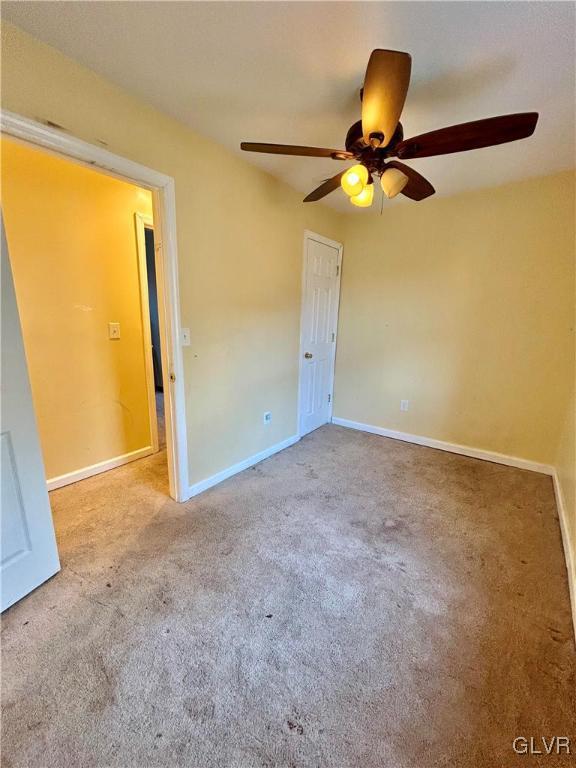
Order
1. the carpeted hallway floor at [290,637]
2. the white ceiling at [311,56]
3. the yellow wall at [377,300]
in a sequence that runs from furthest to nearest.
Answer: the yellow wall at [377,300] < the white ceiling at [311,56] < the carpeted hallway floor at [290,637]

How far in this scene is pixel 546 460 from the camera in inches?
109

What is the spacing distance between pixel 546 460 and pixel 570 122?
2478mm

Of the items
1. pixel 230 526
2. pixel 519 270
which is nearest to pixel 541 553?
pixel 230 526

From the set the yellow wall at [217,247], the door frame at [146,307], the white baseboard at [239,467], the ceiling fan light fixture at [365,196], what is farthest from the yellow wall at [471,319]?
the door frame at [146,307]

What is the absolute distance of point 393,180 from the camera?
5.15 ft

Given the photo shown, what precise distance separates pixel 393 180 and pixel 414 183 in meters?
0.21

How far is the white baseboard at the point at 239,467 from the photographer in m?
2.35

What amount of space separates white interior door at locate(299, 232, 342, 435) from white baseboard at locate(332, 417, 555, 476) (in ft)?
1.43

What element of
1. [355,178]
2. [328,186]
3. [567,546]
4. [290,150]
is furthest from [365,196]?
[567,546]

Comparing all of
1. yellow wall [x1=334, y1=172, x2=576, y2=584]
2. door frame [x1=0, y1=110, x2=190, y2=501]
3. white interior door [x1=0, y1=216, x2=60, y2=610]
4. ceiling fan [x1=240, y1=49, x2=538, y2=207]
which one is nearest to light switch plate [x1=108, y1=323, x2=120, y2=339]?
door frame [x1=0, y1=110, x2=190, y2=501]

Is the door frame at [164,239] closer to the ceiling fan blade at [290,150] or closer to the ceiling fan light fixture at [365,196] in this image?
the ceiling fan blade at [290,150]

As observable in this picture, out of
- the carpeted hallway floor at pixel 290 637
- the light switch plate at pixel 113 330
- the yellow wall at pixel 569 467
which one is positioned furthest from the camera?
the light switch plate at pixel 113 330

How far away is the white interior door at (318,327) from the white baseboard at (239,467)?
312 millimetres

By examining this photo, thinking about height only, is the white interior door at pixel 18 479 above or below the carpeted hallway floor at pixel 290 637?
above
